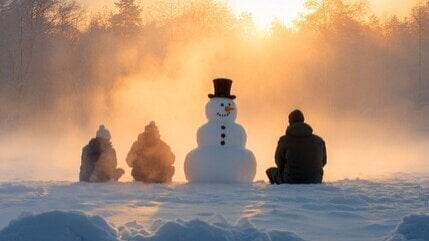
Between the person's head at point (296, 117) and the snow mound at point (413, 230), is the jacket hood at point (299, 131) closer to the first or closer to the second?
the person's head at point (296, 117)

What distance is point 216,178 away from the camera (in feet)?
32.6

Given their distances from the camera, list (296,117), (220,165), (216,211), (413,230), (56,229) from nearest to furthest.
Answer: (56,229) < (413,230) < (216,211) < (296,117) < (220,165)

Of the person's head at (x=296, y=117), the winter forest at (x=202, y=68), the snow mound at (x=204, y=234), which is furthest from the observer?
the winter forest at (x=202, y=68)

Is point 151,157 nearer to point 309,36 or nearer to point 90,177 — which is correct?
point 90,177

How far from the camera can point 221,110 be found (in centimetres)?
1048

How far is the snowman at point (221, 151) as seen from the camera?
32.7 feet

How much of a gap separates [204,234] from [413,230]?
5.46 ft

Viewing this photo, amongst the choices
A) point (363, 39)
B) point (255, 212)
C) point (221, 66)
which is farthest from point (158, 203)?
point (363, 39)

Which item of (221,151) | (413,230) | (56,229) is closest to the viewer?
(56,229)

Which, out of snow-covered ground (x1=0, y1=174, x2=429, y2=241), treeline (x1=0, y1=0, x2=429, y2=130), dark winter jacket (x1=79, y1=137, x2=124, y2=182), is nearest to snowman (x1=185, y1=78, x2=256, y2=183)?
snow-covered ground (x1=0, y1=174, x2=429, y2=241)

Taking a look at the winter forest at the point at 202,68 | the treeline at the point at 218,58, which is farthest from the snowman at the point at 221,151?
the treeline at the point at 218,58

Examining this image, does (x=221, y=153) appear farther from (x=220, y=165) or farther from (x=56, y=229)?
(x=56, y=229)

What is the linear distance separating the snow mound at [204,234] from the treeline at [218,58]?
3905cm

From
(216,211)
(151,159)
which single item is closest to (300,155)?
(151,159)
